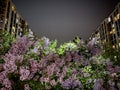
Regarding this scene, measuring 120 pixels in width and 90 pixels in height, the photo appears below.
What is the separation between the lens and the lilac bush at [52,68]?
361 cm

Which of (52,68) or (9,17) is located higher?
(9,17)

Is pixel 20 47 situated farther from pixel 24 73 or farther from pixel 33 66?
pixel 24 73

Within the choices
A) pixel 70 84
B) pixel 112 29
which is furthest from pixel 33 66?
pixel 112 29

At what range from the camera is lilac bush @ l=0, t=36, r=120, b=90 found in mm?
3609

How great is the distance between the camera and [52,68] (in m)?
3.88

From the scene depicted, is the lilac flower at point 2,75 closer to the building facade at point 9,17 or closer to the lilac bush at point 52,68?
the lilac bush at point 52,68

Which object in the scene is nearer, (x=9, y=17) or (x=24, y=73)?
(x=24, y=73)

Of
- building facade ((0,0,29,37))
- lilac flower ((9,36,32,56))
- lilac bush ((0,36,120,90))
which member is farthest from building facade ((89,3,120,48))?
lilac flower ((9,36,32,56))

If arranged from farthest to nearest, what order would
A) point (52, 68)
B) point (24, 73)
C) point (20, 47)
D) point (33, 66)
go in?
point (20, 47)
point (52, 68)
point (33, 66)
point (24, 73)

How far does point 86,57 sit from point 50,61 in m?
1.08

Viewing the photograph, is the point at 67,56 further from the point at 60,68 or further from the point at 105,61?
the point at 105,61

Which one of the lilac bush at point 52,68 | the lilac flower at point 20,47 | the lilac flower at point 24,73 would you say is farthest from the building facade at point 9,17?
the lilac flower at point 24,73

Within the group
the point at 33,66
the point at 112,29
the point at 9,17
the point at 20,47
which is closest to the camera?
the point at 33,66

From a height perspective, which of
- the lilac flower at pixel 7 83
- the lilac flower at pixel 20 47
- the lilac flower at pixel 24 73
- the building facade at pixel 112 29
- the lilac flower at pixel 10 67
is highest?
the building facade at pixel 112 29
